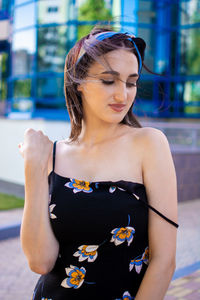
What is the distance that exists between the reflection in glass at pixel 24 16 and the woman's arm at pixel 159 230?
11.9m

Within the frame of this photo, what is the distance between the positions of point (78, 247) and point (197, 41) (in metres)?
14.2

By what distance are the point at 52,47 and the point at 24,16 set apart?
4.94ft

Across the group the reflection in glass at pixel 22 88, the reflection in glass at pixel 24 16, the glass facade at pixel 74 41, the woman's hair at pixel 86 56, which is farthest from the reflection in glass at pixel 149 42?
the woman's hair at pixel 86 56

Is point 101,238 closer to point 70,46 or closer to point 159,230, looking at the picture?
point 159,230

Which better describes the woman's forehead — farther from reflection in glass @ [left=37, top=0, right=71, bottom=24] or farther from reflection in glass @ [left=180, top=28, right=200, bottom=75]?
reflection in glass @ [left=180, top=28, right=200, bottom=75]

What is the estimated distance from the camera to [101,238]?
1457 mm

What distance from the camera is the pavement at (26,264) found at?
12.6 feet

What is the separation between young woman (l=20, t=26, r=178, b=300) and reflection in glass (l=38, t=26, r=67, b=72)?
11.1 meters

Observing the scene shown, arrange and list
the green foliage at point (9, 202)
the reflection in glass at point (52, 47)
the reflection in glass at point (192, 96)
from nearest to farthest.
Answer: the green foliage at point (9, 202)
the reflection in glass at point (52, 47)
the reflection in glass at point (192, 96)

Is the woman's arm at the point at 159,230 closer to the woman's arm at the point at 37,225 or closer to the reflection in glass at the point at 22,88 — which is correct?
the woman's arm at the point at 37,225

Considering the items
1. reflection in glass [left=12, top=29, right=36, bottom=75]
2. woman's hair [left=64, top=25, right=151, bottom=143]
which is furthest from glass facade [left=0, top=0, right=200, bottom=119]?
woman's hair [left=64, top=25, right=151, bottom=143]

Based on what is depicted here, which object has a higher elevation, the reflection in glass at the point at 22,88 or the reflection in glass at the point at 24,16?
the reflection in glass at the point at 24,16

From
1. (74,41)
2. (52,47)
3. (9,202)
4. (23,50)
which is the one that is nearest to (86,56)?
(9,202)

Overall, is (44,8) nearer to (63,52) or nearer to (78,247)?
(63,52)
